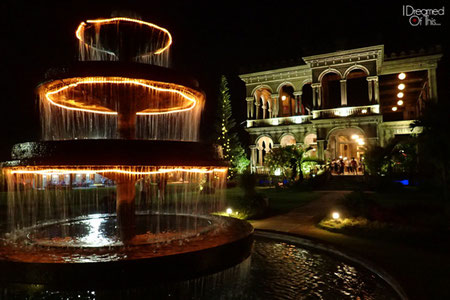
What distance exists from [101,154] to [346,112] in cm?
2603

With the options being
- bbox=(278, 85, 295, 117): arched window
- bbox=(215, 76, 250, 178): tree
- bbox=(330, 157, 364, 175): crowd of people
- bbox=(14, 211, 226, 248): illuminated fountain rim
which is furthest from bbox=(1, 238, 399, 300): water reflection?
bbox=(278, 85, 295, 117): arched window

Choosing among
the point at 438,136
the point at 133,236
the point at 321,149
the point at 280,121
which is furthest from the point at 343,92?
the point at 133,236

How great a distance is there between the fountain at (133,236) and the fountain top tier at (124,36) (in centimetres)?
2

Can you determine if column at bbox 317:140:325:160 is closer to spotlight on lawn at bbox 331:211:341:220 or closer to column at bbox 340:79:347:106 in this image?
column at bbox 340:79:347:106

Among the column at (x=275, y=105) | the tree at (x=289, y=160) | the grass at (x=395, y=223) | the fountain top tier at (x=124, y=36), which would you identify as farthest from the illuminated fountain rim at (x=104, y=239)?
the column at (x=275, y=105)

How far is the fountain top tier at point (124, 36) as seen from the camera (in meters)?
6.05

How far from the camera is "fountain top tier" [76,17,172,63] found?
6051 millimetres

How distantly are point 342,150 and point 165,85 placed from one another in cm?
3141

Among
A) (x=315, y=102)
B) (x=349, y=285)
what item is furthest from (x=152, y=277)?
(x=315, y=102)

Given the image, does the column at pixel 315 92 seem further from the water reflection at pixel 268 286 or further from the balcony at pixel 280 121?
the water reflection at pixel 268 286

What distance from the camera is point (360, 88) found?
3083cm

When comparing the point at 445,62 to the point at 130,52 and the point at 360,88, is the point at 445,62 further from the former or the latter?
the point at 130,52

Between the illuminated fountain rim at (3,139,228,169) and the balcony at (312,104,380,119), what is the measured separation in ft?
81.5

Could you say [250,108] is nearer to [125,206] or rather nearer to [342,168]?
[342,168]
